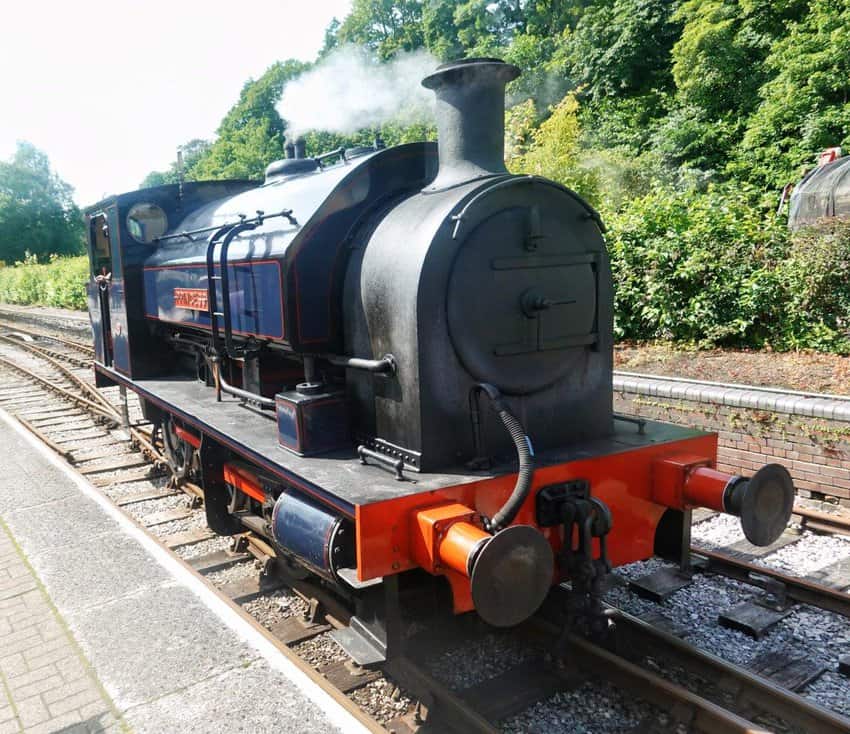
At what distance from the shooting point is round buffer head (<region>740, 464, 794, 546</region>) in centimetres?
314

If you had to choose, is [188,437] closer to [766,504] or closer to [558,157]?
[766,504]

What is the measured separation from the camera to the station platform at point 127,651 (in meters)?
3.09

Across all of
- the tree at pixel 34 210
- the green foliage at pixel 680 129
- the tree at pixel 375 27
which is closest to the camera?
the green foliage at pixel 680 129

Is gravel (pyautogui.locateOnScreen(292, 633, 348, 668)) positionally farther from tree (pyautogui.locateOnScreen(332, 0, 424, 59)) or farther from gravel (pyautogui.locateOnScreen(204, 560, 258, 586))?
tree (pyautogui.locateOnScreen(332, 0, 424, 59))

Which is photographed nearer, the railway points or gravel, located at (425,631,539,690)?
the railway points

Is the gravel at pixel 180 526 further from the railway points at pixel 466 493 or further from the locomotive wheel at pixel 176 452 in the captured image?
the railway points at pixel 466 493

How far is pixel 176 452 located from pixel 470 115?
4201mm

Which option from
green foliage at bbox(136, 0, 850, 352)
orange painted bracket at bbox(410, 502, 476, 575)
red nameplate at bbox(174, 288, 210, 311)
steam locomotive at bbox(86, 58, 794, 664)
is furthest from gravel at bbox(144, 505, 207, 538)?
green foliage at bbox(136, 0, 850, 352)

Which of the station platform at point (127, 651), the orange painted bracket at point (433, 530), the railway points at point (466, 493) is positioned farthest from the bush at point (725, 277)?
the station platform at point (127, 651)

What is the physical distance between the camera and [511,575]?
2703mm

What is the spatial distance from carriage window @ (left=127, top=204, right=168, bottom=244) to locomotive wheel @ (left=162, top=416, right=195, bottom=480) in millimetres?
1719

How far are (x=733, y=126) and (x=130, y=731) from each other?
69.4 ft

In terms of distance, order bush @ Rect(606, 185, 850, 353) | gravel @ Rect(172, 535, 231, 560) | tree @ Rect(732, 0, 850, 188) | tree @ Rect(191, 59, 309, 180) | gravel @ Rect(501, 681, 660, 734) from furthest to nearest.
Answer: tree @ Rect(191, 59, 309, 180) < tree @ Rect(732, 0, 850, 188) < bush @ Rect(606, 185, 850, 353) < gravel @ Rect(172, 535, 231, 560) < gravel @ Rect(501, 681, 660, 734)

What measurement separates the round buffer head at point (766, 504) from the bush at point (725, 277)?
527cm
